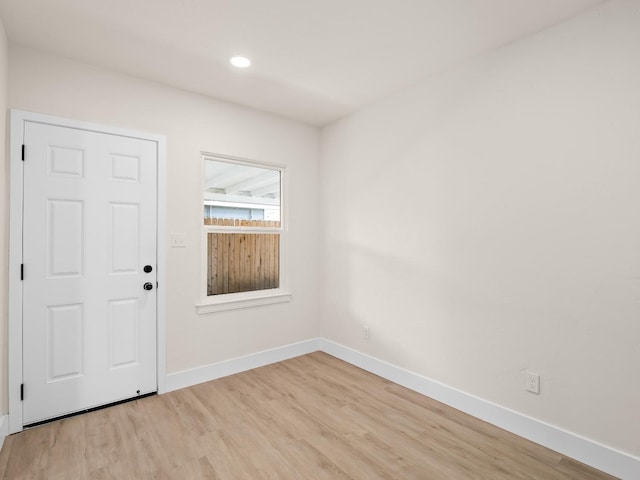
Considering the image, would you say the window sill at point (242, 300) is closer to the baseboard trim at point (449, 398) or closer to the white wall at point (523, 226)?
the baseboard trim at point (449, 398)

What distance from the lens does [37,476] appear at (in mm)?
1896

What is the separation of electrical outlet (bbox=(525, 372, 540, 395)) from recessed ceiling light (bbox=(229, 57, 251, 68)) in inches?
119

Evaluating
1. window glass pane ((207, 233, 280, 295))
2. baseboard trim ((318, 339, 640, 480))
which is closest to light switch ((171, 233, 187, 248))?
window glass pane ((207, 233, 280, 295))

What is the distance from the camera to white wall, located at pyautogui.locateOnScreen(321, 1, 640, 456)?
6.32 feet

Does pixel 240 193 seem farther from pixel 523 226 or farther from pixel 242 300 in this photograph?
pixel 523 226

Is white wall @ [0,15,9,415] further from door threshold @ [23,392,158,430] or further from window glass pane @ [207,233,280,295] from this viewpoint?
window glass pane @ [207,233,280,295]

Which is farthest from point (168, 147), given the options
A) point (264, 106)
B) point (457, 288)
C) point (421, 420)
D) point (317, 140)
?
point (421, 420)

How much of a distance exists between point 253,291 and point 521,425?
260 cm

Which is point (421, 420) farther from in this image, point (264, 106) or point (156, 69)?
point (156, 69)

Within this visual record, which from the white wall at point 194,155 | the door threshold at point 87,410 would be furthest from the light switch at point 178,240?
the door threshold at point 87,410

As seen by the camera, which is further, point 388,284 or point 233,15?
point 388,284

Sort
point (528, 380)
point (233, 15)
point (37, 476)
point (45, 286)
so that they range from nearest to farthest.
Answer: point (37, 476) < point (233, 15) < point (528, 380) < point (45, 286)

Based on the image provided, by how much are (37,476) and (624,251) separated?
352 cm

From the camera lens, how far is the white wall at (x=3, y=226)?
220 centimetres
